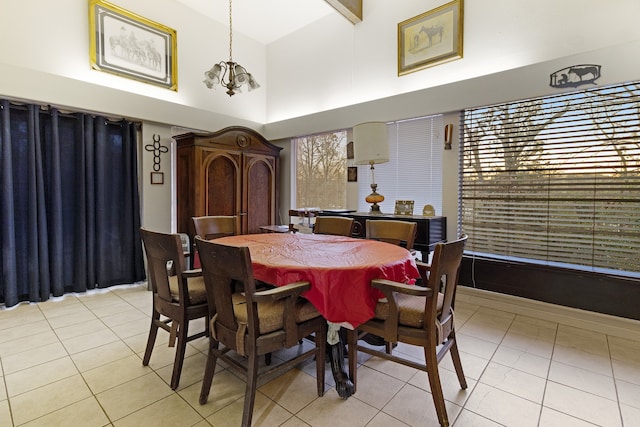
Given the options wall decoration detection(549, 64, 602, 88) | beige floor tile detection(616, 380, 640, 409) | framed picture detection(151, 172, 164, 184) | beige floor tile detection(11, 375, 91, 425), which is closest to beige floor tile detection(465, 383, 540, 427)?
beige floor tile detection(616, 380, 640, 409)

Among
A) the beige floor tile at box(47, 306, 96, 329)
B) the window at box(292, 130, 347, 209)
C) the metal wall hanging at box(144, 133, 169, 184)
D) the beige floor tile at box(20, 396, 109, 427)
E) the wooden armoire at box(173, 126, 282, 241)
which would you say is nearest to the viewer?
the beige floor tile at box(20, 396, 109, 427)

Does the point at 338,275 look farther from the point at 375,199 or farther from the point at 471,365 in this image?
the point at 375,199

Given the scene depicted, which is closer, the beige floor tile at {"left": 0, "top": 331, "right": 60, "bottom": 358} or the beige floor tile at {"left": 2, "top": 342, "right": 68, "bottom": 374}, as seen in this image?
the beige floor tile at {"left": 2, "top": 342, "right": 68, "bottom": 374}

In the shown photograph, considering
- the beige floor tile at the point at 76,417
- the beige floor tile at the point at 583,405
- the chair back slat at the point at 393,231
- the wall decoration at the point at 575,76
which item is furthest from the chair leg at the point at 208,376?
the wall decoration at the point at 575,76

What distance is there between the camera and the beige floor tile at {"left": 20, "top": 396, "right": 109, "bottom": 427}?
5.20 ft

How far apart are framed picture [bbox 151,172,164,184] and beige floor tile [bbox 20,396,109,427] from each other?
2.98 m

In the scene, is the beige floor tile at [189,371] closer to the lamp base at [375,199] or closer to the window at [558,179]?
the lamp base at [375,199]

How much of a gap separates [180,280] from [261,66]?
4.80 metres

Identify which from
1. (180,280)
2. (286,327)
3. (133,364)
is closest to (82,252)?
(133,364)

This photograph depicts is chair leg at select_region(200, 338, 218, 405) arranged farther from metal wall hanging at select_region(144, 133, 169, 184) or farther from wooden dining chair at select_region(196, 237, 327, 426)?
metal wall hanging at select_region(144, 133, 169, 184)

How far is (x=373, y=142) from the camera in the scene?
346 centimetres

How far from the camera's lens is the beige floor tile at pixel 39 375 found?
189 centimetres

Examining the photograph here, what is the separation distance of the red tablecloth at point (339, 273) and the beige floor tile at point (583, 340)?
64.0 inches

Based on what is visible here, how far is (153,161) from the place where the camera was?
13.6ft
